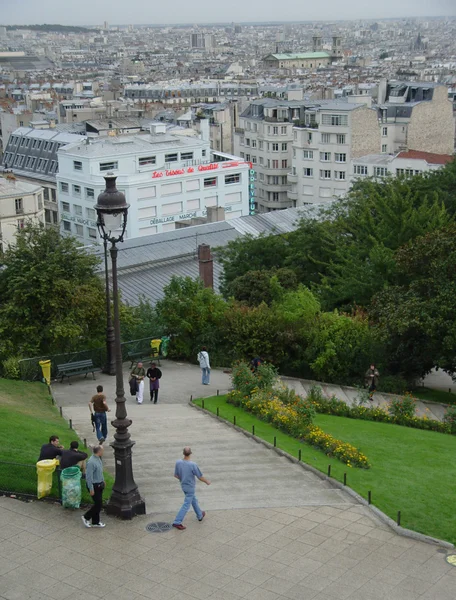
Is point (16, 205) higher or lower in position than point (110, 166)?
Result: lower

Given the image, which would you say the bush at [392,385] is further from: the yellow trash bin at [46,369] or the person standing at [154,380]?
the yellow trash bin at [46,369]

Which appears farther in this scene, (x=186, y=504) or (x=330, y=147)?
(x=330, y=147)

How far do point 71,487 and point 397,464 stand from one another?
7.60m

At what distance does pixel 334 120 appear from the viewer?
93.2 meters

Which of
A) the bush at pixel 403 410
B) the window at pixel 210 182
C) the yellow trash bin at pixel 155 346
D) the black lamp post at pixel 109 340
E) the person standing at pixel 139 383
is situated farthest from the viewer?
the window at pixel 210 182

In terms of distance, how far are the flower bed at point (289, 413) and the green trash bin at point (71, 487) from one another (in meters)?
6.16

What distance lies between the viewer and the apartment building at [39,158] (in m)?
92.6

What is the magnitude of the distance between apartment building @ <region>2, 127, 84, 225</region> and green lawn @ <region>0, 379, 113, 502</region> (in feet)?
215

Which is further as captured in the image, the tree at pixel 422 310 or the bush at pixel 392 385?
the bush at pixel 392 385

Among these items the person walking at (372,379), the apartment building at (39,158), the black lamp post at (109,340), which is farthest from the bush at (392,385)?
the apartment building at (39,158)

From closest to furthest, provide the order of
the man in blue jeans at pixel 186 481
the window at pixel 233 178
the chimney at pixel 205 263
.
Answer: the man in blue jeans at pixel 186 481, the chimney at pixel 205 263, the window at pixel 233 178

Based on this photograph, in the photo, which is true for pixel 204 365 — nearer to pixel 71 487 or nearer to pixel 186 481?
pixel 71 487

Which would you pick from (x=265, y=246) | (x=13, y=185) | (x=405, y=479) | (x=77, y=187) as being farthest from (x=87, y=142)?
(x=405, y=479)

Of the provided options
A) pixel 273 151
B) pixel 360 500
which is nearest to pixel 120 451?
pixel 360 500
